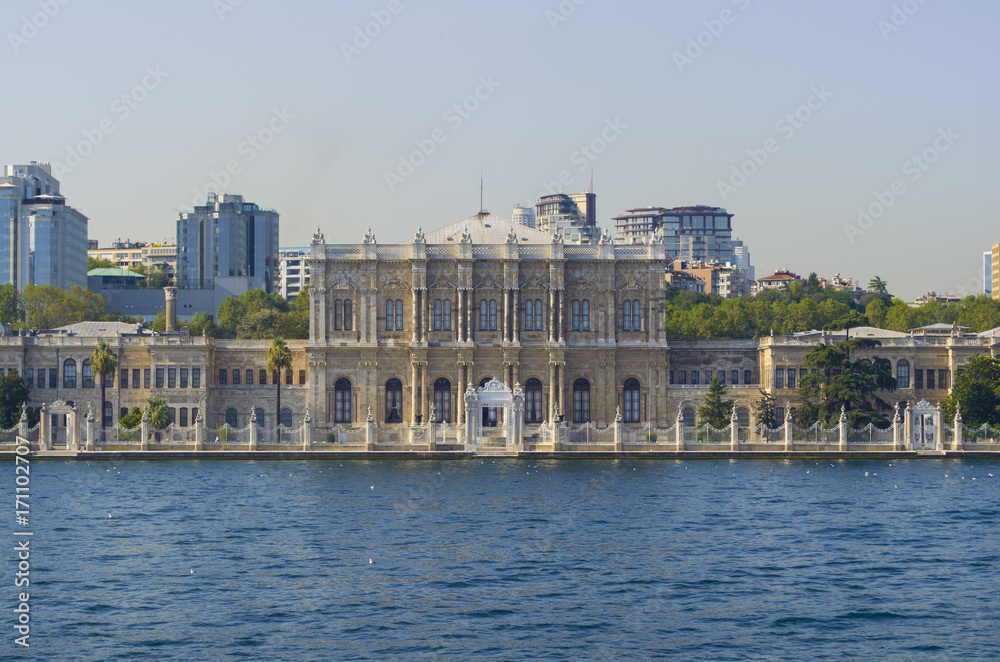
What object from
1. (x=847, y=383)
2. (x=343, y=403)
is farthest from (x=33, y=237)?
(x=847, y=383)

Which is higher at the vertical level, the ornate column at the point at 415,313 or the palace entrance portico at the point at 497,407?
the ornate column at the point at 415,313

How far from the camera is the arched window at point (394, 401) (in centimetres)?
8106

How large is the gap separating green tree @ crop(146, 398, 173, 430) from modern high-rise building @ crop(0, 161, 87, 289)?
229 feet

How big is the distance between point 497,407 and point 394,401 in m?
6.57

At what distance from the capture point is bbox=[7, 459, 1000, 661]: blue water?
31.2 m

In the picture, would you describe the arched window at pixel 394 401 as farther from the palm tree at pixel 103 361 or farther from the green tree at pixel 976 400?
the green tree at pixel 976 400

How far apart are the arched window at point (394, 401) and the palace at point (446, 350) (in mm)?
76

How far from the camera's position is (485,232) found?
274ft

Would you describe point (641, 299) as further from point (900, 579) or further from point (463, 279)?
point (900, 579)

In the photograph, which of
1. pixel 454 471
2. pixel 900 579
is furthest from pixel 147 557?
pixel 454 471

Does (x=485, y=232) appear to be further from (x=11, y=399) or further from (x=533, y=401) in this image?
(x=11, y=399)

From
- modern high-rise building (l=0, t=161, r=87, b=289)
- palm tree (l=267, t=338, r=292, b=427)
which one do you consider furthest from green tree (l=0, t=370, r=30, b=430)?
modern high-rise building (l=0, t=161, r=87, b=289)

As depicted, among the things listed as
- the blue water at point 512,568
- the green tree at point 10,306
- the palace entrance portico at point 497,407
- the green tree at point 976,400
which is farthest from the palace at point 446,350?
the green tree at point 10,306

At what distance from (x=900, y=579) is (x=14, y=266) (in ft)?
393
